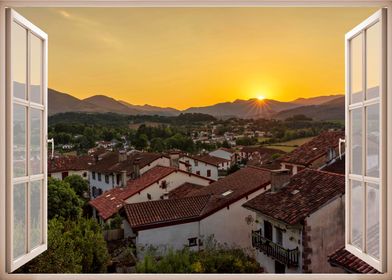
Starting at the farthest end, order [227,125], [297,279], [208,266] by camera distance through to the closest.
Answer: [227,125], [208,266], [297,279]

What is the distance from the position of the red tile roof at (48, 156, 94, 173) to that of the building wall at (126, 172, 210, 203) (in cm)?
56

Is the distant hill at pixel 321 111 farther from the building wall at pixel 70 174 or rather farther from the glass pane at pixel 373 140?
the glass pane at pixel 373 140

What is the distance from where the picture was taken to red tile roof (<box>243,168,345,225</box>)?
3.31 metres

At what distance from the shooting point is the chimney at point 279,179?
3.73 m

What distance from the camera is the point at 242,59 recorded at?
399cm

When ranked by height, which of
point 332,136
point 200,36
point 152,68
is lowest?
point 332,136

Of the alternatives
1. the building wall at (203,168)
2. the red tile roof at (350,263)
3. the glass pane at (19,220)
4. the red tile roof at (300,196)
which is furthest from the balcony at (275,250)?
the glass pane at (19,220)

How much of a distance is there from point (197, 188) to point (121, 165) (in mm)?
813

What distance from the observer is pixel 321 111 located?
3854mm

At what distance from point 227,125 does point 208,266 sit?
1.41 meters

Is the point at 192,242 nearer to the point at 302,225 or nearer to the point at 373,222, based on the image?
the point at 302,225

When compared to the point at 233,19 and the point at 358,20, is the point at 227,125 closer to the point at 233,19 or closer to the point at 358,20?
the point at 233,19

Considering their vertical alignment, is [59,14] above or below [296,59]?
above

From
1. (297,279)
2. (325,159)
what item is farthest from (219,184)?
(297,279)
